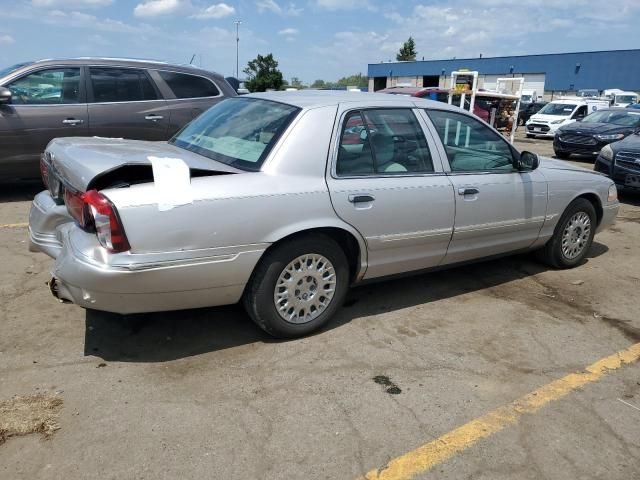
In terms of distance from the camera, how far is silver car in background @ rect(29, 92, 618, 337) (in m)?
2.97

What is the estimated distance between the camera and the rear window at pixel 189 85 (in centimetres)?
770

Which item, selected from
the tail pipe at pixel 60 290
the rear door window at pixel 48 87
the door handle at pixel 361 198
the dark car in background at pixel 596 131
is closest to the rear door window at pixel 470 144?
the door handle at pixel 361 198

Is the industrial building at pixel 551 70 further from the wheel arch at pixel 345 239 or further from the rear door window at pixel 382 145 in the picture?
the wheel arch at pixel 345 239

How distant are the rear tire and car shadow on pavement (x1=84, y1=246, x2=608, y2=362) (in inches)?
28.6

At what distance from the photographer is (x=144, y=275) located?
115 inches

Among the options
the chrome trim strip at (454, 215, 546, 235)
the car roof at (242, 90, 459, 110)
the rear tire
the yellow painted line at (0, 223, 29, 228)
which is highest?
the car roof at (242, 90, 459, 110)

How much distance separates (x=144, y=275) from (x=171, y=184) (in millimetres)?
520

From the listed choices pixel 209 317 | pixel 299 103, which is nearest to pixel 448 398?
pixel 209 317

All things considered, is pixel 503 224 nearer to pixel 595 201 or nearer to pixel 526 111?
pixel 595 201

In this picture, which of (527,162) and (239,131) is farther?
(527,162)

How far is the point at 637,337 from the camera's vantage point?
398 centimetres

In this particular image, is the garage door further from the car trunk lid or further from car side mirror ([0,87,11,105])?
A: the car trunk lid

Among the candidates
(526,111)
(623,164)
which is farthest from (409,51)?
(623,164)

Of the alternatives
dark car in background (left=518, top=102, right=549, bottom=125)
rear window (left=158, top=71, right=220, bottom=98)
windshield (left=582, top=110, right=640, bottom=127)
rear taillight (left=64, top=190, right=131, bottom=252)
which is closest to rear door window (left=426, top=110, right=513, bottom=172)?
rear taillight (left=64, top=190, right=131, bottom=252)
